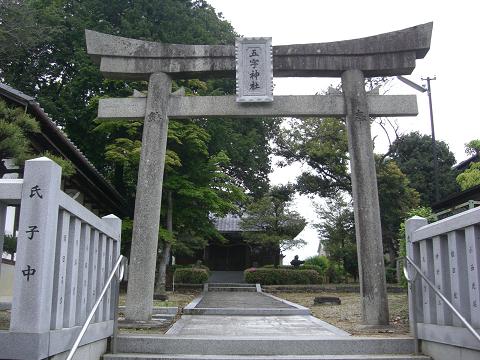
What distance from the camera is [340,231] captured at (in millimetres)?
29797

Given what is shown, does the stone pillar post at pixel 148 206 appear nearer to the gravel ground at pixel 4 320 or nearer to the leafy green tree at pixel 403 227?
the gravel ground at pixel 4 320

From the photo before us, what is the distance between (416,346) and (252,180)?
25.1m

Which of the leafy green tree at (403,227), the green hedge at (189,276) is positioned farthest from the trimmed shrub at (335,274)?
the leafy green tree at (403,227)

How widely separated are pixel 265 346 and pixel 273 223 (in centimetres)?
2192

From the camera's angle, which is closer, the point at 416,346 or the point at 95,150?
the point at 416,346

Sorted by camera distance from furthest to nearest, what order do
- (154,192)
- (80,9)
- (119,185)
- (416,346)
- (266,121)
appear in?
(266,121) → (80,9) → (119,185) → (154,192) → (416,346)

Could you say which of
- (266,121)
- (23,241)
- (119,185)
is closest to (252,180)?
(266,121)

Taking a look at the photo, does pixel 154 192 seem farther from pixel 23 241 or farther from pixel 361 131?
pixel 23 241

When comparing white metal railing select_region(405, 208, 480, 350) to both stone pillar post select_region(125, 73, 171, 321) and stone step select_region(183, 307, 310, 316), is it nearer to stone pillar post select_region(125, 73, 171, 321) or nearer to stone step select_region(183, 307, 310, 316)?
stone pillar post select_region(125, 73, 171, 321)

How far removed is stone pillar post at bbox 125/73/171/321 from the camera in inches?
333

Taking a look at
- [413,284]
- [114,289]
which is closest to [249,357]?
[114,289]

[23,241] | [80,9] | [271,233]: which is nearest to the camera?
[23,241]

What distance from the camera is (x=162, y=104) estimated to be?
30.3 ft

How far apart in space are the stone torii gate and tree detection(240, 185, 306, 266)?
60.4 ft
